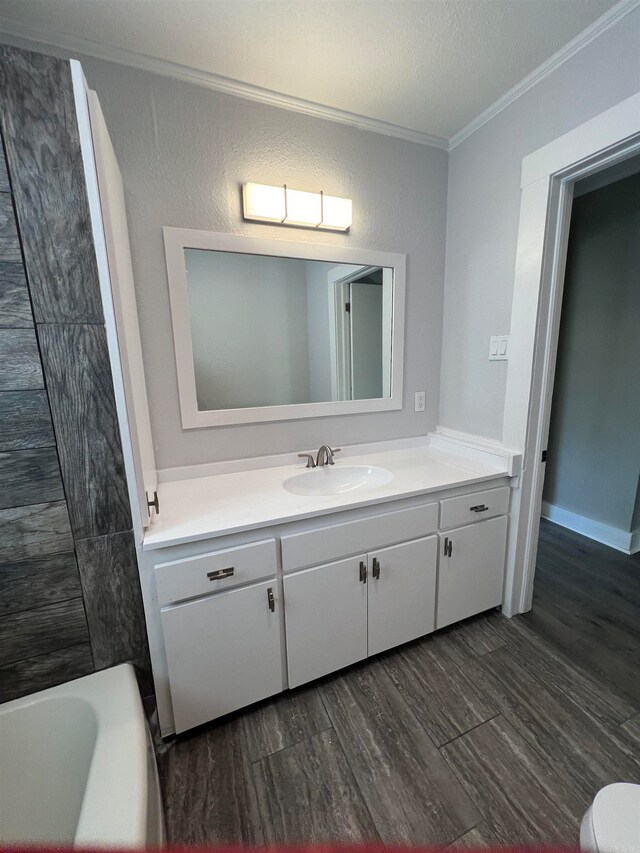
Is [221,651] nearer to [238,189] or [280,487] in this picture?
[280,487]

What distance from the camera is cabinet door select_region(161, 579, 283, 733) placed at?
1179 mm

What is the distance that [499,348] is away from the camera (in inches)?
69.2

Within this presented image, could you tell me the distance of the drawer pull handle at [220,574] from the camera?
1.17 m

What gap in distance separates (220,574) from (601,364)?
9.47 feet

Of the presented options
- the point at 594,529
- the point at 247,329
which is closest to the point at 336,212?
the point at 247,329

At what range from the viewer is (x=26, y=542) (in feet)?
3.51

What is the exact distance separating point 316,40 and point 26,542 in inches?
78.0

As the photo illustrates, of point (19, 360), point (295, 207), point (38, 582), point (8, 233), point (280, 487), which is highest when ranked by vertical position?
point (295, 207)

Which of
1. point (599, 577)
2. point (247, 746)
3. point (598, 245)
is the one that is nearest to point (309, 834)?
point (247, 746)

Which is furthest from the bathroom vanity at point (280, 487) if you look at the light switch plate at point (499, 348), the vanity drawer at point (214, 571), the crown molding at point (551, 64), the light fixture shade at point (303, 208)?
the crown molding at point (551, 64)

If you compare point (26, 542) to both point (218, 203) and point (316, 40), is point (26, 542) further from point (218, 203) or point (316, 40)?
point (316, 40)

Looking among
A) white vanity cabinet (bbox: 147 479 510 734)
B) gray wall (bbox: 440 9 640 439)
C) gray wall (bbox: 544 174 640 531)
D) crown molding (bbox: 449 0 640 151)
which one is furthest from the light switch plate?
gray wall (bbox: 544 174 640 531)

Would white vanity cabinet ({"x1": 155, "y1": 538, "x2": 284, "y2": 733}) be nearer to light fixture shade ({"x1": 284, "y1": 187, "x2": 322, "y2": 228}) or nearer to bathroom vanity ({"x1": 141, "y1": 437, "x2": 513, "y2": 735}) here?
bathroom vanity ({"x1": 141, "y1": 437, "x2": 513, "y2": 735})

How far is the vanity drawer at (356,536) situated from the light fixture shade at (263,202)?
138 cm
